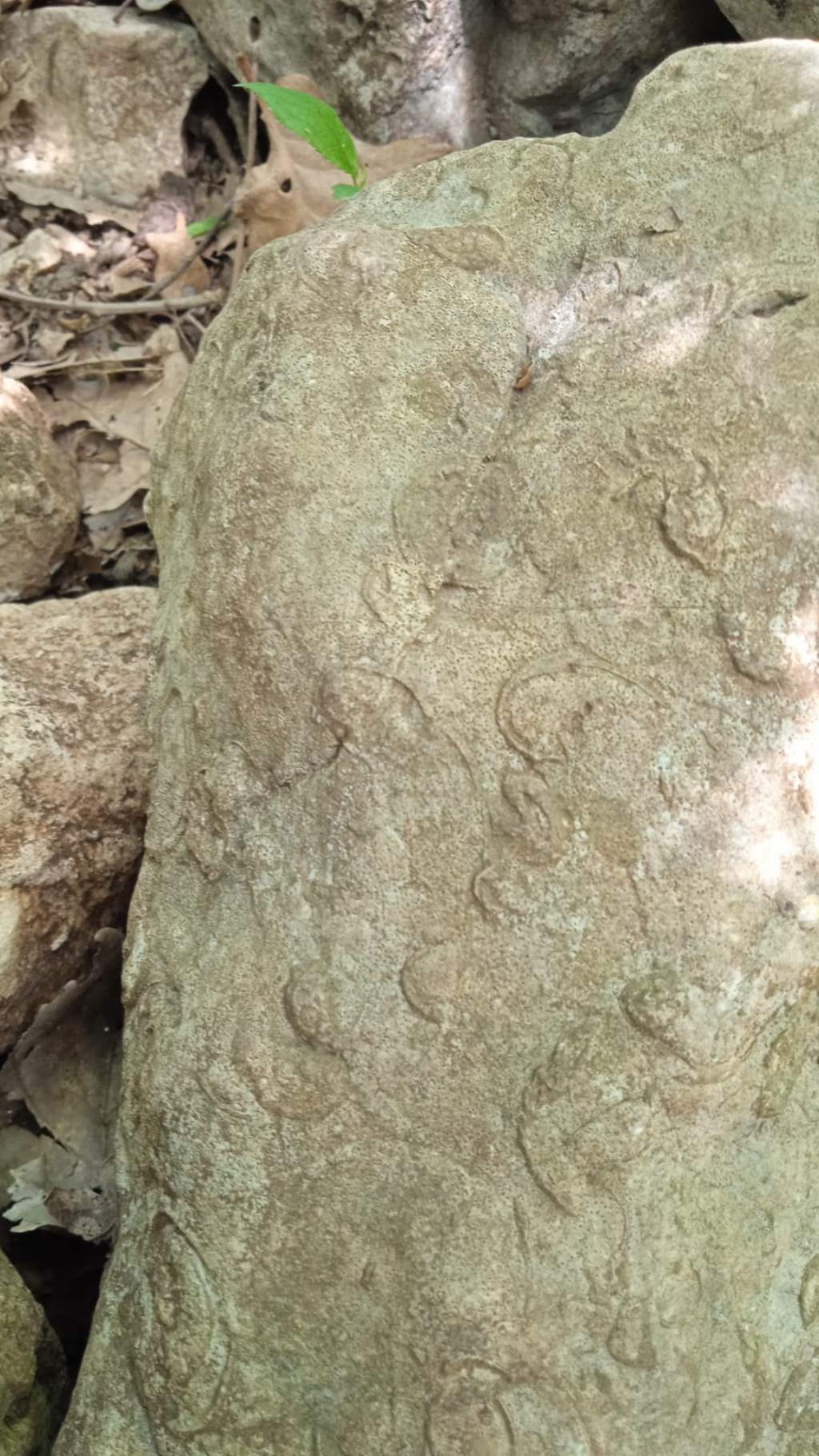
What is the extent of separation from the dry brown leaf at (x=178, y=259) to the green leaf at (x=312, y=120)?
0.71m

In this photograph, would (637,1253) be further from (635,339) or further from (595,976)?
(635,339)

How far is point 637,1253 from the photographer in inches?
53.4

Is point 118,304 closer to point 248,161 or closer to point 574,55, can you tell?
point 248,161

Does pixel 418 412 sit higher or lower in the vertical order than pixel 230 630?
higher

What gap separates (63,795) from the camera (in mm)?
1830

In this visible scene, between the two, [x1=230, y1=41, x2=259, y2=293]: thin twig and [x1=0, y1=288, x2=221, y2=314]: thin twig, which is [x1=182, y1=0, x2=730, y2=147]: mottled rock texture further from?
[x1=0, y1=288, x2=221, y2=314]: thin twig

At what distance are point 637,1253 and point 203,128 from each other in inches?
109

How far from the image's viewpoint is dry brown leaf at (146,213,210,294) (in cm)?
299

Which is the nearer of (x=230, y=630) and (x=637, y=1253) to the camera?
(x=637, y=1253)

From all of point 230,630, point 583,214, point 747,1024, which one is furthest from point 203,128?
point 747,1024

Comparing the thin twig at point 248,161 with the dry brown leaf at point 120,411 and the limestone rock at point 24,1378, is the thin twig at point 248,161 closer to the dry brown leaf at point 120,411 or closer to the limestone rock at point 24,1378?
the dry brown leaf at point 120,411

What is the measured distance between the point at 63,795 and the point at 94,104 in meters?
1.95

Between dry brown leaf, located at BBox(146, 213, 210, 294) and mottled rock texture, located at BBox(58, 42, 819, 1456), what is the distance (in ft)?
5.10

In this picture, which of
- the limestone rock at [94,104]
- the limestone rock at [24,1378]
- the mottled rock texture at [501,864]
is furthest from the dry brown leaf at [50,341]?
the limestone rock at [24,1378]
